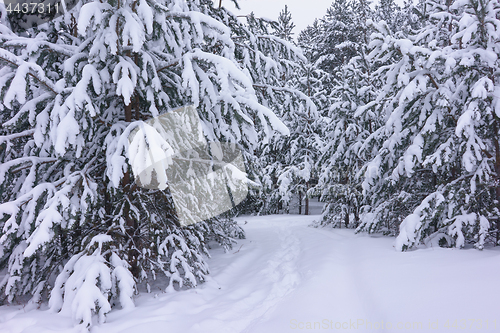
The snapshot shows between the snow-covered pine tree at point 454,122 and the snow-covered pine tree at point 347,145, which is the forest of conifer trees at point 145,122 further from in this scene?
the snow-covered pine tree at point 347,145

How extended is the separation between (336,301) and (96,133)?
442 cm

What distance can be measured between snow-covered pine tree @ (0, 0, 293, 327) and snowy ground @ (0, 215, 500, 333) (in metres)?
0.37

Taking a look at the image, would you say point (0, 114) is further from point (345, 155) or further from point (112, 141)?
point (345, 155)

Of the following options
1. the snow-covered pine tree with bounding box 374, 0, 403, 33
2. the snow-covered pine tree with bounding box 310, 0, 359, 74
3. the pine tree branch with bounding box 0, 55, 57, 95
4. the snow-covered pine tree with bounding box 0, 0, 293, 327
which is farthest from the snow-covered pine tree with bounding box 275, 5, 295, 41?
the pine tree branch with bounding box 0, 55, 57, 95

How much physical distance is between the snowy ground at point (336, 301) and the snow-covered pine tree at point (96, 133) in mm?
365

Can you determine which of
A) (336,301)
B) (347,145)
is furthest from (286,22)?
(336,301)

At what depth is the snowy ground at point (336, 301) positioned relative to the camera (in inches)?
116

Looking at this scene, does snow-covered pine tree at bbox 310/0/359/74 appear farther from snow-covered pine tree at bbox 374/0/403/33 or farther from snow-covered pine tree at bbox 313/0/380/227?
snow-covered pine tree at bbox 313/0/380/227

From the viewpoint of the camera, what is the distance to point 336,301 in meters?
3.72

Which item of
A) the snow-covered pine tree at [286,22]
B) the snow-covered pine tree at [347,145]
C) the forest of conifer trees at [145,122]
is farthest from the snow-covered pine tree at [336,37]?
the forest of conifer trees at [145,122]

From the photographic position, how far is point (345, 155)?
32.4ft

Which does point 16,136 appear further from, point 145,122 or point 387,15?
point 387,15

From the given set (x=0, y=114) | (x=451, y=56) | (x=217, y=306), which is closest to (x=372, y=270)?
(x=217, y=306)

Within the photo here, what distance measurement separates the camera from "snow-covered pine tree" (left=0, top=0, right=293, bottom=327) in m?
3.46
